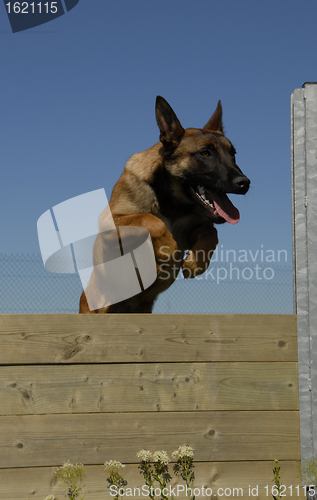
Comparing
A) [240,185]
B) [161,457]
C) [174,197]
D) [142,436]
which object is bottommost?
[161,457]

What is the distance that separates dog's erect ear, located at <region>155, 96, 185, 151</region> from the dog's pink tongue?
0.50 m

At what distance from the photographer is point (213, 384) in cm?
264

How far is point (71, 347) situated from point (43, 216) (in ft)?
3.69

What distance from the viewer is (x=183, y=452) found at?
2453 millimetres

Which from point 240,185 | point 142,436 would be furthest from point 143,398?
point 240,185

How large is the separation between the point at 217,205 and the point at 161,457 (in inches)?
65.2

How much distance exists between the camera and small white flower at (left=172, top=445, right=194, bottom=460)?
2.45m

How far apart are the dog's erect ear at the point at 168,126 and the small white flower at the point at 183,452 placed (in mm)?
2077

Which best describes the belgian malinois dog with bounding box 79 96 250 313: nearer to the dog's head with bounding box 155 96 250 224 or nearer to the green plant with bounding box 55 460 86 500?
the dog's head with bounding box 155 96 250 224

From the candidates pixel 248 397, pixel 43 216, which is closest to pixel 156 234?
pixel 43 216

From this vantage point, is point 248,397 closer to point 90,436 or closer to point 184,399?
point 184,399

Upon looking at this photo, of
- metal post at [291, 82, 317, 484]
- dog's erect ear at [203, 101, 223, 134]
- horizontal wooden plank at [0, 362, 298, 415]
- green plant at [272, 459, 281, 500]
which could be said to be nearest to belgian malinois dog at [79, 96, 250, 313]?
dog's erect ear at [203, 101, 223, 134]

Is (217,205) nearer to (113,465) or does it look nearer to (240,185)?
(240,185)

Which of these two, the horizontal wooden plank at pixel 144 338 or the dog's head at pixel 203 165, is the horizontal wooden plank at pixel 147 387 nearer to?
the horizontal wooden plank at pixel 144 338
